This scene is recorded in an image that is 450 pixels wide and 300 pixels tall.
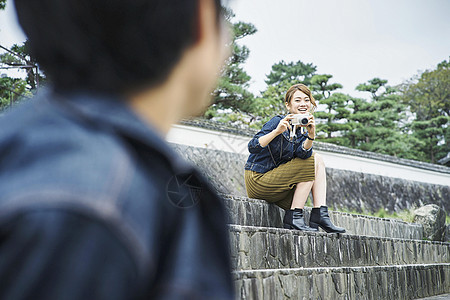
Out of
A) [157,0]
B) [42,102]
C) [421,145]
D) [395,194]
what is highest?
[421,145]

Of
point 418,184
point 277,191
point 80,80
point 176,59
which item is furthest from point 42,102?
point 418,184

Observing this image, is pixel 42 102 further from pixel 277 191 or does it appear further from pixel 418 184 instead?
pixel 418 184

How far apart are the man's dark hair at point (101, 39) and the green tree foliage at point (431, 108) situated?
21.6m

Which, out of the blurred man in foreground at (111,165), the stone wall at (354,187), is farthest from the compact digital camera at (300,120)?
the blurred man in foreground at (111,165)

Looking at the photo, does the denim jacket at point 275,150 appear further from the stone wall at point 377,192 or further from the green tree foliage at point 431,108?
the green tree foliage at point 431,108

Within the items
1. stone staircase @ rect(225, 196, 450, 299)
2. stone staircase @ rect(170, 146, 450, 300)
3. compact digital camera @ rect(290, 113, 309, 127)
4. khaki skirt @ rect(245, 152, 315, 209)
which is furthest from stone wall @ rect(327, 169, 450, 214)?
compact digital camera @ rect(290, 113, 309, 127)

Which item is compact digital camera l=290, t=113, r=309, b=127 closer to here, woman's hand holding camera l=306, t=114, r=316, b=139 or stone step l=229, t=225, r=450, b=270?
woman's hand holding camera l=306, t=114, r=316, b=139

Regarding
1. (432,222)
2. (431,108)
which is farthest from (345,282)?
(431,108)

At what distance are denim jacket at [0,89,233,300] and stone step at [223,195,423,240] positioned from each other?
161cm

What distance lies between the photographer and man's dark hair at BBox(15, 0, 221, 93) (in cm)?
48

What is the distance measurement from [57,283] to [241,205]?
363cm

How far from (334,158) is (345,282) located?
7.47 meters

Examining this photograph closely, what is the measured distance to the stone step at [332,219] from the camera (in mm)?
3992

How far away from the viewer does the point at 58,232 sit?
1.28 feet
